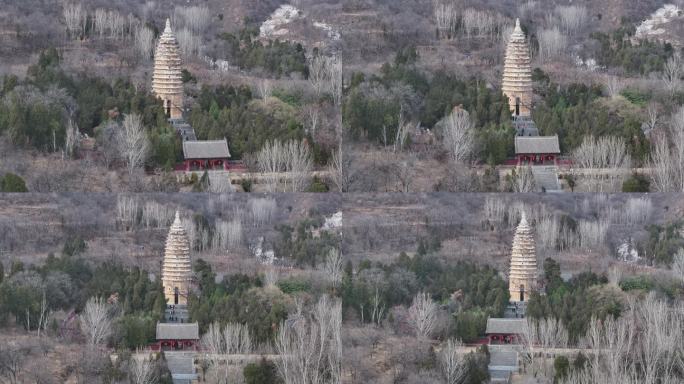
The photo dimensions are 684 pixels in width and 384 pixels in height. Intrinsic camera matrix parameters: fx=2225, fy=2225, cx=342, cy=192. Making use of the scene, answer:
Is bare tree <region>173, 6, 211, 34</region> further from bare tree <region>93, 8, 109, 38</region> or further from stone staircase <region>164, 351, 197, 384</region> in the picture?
stone staircase <region>164, 351, 197, 384</region>

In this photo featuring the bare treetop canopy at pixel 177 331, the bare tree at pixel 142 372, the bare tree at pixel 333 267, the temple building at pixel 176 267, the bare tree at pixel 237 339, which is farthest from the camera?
the bare tree at pixel 333 267

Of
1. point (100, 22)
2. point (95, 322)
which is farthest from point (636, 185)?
point (100, 22)

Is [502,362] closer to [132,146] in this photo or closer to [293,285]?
[293,285]

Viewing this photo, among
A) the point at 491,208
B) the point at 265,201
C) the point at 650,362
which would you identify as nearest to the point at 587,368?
the point at 650,362

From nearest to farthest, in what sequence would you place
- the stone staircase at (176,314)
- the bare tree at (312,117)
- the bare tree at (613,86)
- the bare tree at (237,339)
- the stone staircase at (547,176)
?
the bare tree at (237,339) → the stone staircase at (176,314) → the stone staircase at (547,176) → the bare tree at (312,117) → the bare tree at (613,86)

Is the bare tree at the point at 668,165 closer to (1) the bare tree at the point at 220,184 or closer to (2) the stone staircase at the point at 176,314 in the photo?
(1) the bare tree at the point at 220,184

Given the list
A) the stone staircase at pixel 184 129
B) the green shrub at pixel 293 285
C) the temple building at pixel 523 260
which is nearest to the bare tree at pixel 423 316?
the temple building at pixel 523 260

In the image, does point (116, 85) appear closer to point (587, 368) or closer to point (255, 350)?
point (255, 350)
